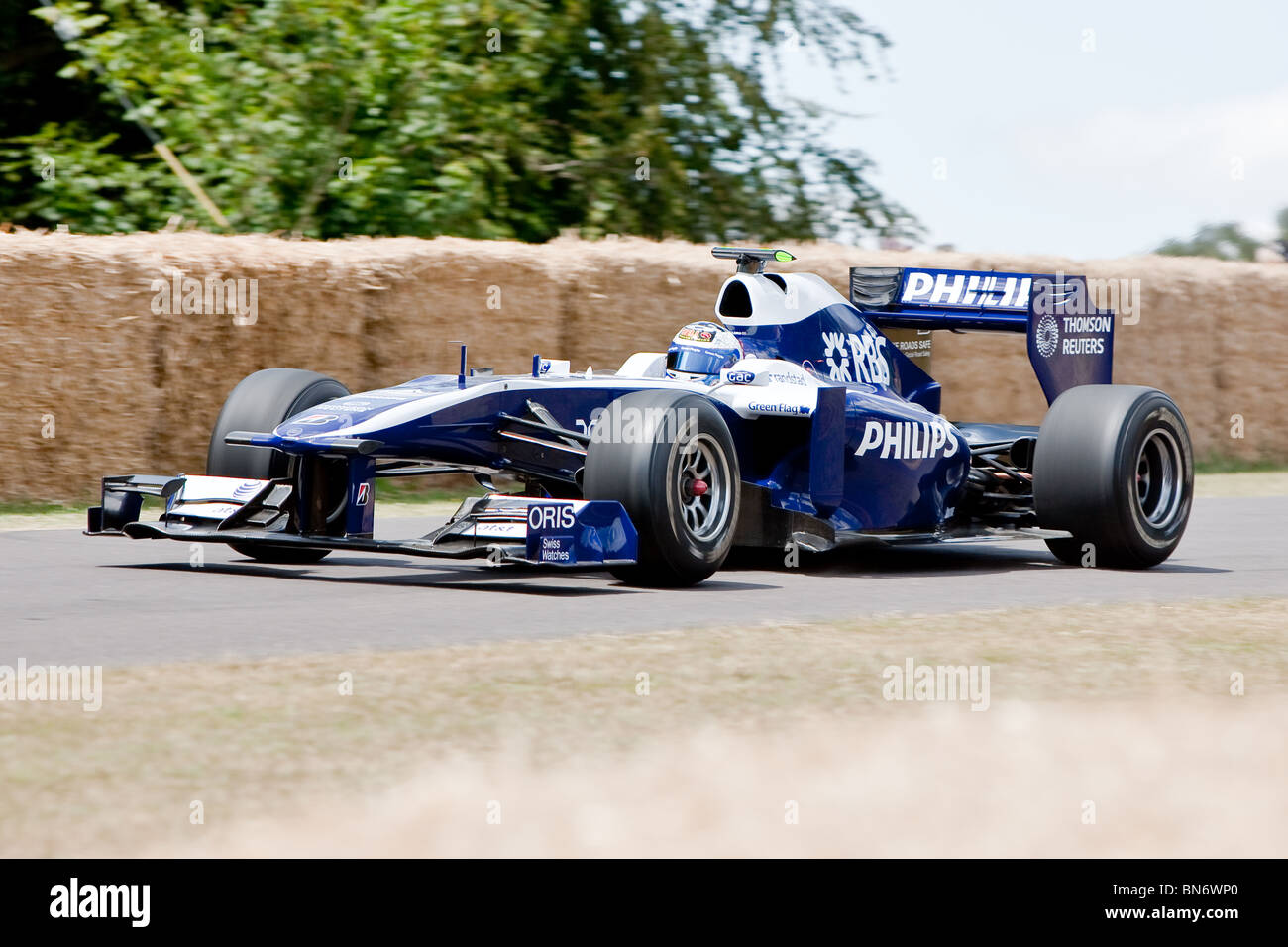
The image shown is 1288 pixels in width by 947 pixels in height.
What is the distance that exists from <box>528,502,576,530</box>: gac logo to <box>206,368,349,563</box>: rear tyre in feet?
5.87

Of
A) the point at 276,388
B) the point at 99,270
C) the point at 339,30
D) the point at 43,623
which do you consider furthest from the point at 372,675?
the point at 339,30

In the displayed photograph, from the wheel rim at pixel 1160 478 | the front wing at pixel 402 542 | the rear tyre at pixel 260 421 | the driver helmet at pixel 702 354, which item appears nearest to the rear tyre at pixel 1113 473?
the wheel rim at pixel 1160 478

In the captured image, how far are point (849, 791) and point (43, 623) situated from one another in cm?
390

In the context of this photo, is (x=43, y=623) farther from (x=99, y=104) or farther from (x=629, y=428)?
(x=99, y=104)

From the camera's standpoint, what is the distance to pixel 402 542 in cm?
824

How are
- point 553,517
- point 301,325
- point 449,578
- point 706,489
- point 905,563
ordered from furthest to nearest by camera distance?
point 301,325 < point 905,563 < point 449,578 < point 706,489 < point 553,517

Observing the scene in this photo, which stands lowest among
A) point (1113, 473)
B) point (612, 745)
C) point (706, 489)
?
point (612, 745)

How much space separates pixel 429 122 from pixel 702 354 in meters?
9.50

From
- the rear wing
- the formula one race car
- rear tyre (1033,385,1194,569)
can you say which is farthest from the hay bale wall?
rear tyre (1033,385,1194,569)

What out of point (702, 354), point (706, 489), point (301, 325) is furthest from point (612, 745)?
point (301, 325)

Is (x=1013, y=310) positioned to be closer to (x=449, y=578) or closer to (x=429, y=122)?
(x=449, y=578)

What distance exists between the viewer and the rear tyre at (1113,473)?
9.66 metres

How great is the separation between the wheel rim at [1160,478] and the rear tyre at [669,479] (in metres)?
2.85

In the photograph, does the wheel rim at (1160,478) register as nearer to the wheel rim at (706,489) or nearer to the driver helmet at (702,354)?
the driver helmet at (702,354)
